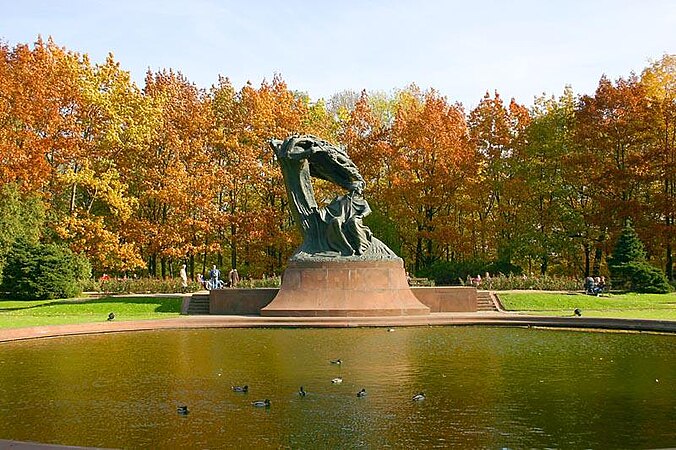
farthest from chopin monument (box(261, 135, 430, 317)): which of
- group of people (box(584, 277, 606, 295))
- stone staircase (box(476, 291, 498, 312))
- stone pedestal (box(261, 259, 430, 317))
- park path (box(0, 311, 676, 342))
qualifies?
group of people (box(584, 277, 606, 295))

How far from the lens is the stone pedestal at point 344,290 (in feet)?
94.2

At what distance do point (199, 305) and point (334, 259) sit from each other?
271 inches

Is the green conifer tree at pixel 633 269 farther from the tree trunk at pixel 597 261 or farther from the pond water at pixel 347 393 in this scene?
the pond water at pixel 347 393

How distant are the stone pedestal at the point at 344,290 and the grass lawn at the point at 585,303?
5920mm

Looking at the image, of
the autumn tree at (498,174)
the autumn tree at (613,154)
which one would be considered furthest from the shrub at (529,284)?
the autumn tree at (498,174)

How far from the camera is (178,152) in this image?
1911 inches

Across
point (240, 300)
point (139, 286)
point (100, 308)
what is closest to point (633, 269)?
point (240, 300)

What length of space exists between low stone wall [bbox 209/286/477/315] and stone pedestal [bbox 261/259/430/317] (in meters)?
1.98

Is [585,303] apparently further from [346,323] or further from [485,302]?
[346,323]

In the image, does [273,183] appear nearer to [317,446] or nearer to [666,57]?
[666,57]

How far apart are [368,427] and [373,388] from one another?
2852mm

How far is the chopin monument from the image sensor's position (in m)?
28.8

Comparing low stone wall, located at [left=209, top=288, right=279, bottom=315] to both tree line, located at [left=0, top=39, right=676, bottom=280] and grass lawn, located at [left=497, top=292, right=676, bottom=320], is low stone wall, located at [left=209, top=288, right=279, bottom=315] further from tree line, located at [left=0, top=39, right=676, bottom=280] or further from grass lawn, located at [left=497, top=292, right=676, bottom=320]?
tree line, located at [left=0, top=39, right=676, bottom=280]

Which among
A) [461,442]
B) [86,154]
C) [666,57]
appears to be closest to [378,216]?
→ [86,154]
